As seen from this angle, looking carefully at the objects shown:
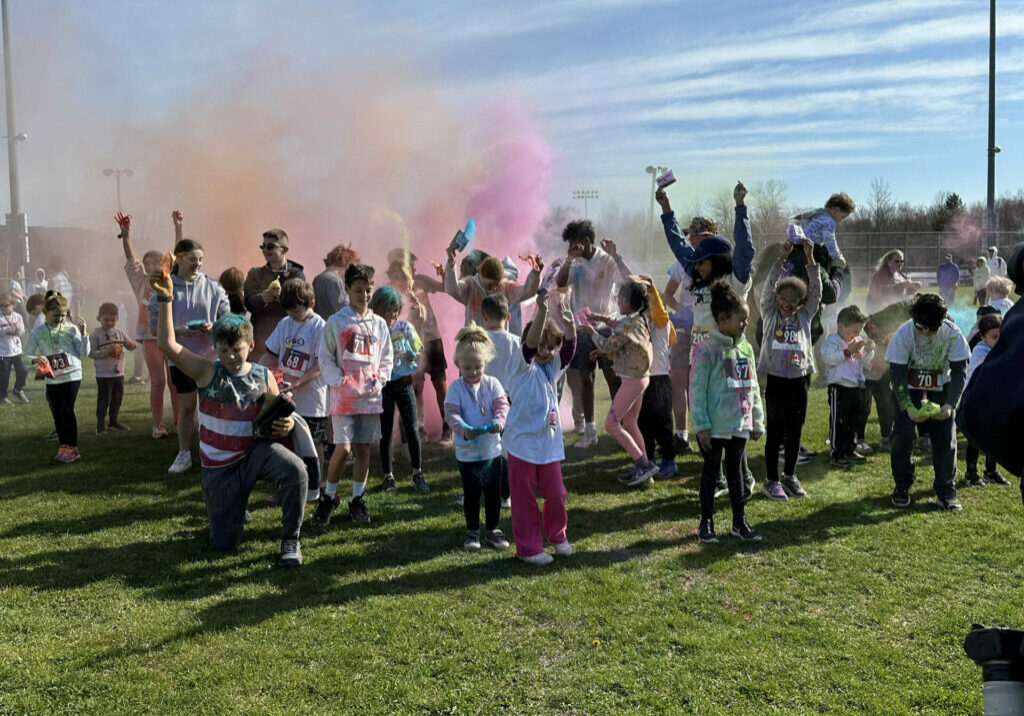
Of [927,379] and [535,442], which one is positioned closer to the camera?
[535,442]

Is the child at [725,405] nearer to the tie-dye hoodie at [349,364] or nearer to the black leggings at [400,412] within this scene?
the tie-dye hoodie at [349,364]

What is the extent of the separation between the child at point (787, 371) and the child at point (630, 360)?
95 centimetres

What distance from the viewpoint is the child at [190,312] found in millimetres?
6824

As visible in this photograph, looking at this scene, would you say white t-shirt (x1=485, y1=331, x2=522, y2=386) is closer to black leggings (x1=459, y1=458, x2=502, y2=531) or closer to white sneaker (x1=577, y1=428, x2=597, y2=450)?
black leggings (x1=459, y1=458, x2=502, y2=531)

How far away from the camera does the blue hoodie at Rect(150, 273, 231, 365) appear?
22.5 ft

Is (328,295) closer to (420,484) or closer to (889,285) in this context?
(420,484)

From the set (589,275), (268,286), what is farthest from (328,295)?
(589,275)

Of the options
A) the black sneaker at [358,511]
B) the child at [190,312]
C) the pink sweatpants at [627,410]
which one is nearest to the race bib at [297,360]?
the black sneaker at [358,511]

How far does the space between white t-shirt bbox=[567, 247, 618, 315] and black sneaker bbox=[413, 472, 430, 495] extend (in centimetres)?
216

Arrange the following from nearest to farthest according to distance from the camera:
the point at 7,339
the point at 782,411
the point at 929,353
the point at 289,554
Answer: the point at 289,554 → the point at 929,353 → the point at 782,411 → the point at 7,339

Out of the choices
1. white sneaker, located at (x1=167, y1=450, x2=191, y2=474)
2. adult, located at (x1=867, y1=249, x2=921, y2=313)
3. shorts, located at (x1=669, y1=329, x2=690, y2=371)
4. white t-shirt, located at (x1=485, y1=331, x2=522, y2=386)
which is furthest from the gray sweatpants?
adult, located at (x1=867, y1=249, x2=921, y2=313)

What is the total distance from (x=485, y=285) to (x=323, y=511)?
2.32m

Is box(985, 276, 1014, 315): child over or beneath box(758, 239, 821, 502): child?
over

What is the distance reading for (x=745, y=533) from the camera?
5.29 metres
